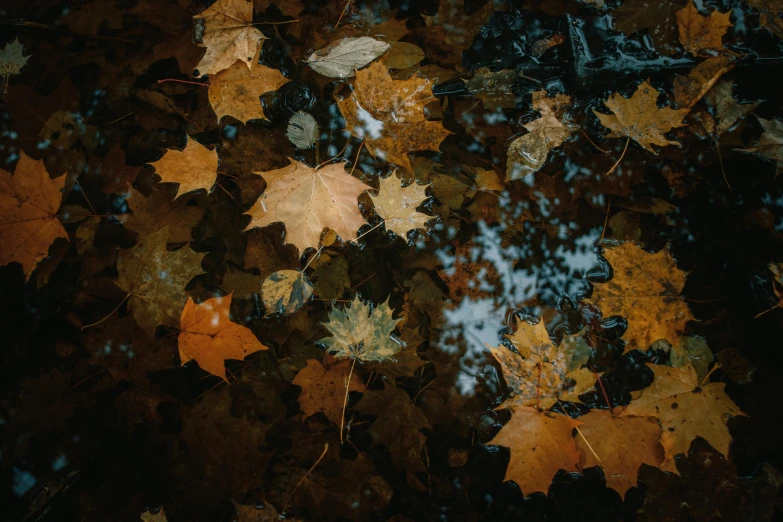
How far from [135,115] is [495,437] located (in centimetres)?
167

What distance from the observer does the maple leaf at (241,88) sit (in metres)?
1.37

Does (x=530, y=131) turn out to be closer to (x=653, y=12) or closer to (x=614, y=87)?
(x=614, y=87)

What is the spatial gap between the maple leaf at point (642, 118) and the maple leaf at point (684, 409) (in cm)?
76

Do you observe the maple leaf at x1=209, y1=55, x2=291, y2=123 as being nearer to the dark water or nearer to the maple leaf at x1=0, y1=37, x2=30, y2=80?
the dark water

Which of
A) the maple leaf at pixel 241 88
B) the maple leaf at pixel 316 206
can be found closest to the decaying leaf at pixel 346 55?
the maple leaf at pixel 241 88

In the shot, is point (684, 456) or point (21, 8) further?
point (21, 8)

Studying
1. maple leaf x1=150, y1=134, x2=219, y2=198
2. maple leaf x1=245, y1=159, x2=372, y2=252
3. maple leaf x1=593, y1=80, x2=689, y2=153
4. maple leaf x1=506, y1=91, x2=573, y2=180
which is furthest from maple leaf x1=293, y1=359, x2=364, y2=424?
maple leaf x1=593, y1=80, x2=689, y2=153

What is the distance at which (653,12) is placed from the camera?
140 centimetres

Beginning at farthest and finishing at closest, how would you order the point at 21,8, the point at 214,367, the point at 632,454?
1. the point at 21,8
2. the point at 214,367
3. the point at 632,454

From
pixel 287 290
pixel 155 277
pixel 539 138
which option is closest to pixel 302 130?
pixel 287 290

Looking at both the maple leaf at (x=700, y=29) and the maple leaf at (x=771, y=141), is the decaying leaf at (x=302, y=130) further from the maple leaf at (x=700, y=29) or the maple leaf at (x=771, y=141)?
the maple leaf at (x=771, y=141)

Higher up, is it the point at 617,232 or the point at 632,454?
the point at 617,232

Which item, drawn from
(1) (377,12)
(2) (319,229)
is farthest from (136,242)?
(1) (377,12)

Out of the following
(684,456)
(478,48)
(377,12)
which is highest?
(377,12)
